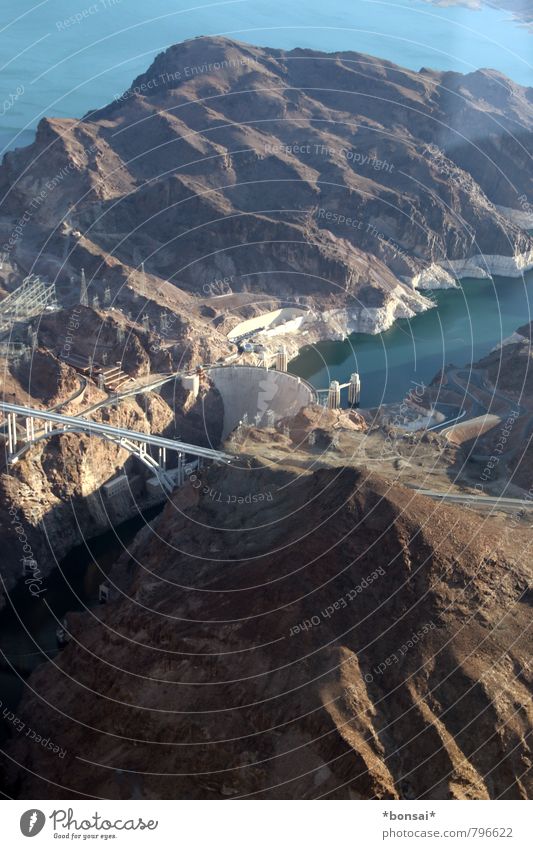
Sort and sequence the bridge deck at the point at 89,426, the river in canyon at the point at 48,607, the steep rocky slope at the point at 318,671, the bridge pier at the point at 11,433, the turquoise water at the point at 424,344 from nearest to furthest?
the steep rocky slope at the point at 318,671, the river in canyon at the point at 48,607, the bridge pier at the point at 11,433, the bridge deck at the point at 89,426, the turquoise water at the point at 424,344

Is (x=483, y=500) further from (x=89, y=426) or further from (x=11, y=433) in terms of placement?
(x=11, y=433)

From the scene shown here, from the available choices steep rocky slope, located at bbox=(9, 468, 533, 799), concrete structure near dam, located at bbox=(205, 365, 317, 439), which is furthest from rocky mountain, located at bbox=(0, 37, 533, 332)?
steep rocky slope, located at bbox=(9, 468, 533, 799)

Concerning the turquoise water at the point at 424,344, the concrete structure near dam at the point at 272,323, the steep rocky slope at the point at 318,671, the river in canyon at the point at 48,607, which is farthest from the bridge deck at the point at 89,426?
the concrete structure near dam at the point at 272,323

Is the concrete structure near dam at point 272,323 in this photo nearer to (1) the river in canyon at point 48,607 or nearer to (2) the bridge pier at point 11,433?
(1) the river in canyon at point 48,607

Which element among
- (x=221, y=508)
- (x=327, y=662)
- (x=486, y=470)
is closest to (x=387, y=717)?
(x=327, y=662)

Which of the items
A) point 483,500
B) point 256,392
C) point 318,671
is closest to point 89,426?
point 256,392
